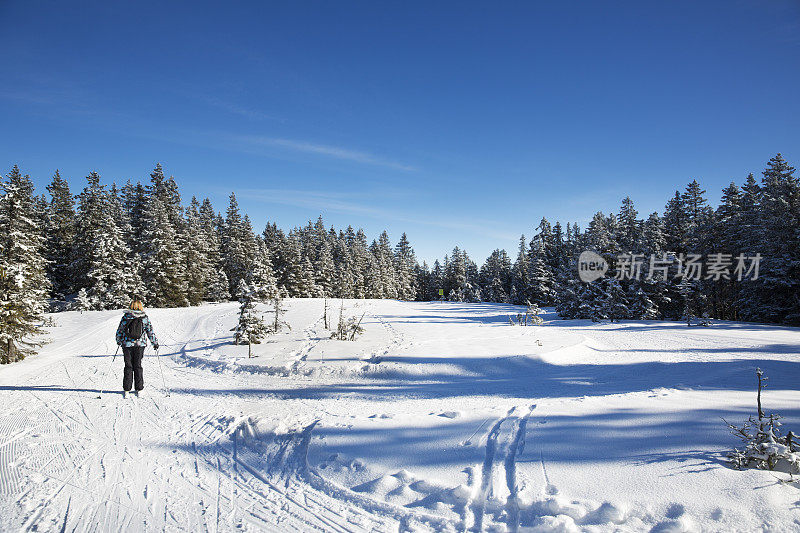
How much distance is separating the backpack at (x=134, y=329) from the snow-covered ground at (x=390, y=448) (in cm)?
131

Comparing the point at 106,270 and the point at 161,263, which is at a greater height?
the point at 161,263

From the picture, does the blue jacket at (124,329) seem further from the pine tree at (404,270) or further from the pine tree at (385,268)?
the pine tree at (404,270)

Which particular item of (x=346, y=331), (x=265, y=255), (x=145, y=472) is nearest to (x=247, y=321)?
(x=346, y=331)

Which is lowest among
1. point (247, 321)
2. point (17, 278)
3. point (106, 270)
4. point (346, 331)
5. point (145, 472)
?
point (145, 472)

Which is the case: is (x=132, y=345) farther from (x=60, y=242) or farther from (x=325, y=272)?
(x=325, y=272)

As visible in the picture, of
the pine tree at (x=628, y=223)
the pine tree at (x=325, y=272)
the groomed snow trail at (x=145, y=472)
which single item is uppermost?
the pine tree at (x=628, y=223)

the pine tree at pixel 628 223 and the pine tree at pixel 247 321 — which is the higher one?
the pine tree at pixel 628 223

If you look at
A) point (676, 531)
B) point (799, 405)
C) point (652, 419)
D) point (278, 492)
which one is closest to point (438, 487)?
point (278, 492)

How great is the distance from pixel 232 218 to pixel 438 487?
53.6 m

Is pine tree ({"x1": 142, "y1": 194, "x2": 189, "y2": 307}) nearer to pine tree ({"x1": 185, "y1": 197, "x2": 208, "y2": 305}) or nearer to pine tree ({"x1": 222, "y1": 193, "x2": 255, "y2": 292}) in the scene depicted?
pine tree ({"x1": 185, "y1": 197, "x2": 208, "y2": 305})

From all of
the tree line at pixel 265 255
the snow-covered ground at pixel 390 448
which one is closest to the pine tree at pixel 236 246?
the tree line at pixel 265 255

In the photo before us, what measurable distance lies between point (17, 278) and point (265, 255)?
69.6 feet

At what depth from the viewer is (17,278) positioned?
12.2 m

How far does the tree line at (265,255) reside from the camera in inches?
566
